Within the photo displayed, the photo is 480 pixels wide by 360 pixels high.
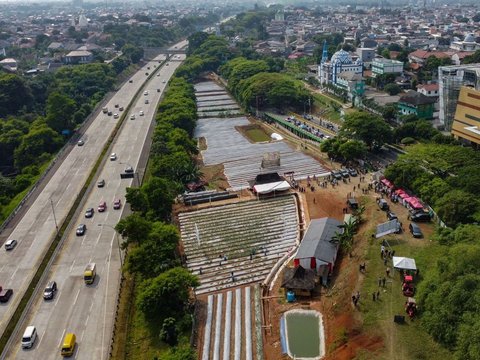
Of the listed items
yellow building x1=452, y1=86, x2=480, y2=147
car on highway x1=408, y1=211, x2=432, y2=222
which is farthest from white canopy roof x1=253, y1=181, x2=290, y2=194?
yellow building x1=452, y1=86, x2=480, y2=147

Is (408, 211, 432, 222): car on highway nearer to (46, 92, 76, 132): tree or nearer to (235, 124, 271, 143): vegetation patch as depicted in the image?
(235, 124, 271, 143): vegetation patch

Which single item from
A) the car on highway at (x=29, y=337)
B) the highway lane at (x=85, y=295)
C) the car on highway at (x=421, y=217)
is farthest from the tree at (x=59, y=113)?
the car on highway at (x=421, y=217)

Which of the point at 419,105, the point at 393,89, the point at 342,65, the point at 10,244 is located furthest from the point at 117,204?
the point at 342,65

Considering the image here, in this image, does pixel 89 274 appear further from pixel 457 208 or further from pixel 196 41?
pixel 196 41

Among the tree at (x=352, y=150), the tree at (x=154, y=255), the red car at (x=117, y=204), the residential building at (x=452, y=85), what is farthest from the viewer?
the residential building at (x=452, y=85)

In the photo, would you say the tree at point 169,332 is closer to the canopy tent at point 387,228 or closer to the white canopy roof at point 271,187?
the canopy tent at point 387,228

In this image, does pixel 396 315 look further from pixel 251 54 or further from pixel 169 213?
pixel 251 54

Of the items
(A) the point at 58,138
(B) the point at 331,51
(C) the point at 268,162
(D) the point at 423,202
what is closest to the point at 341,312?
(D) the point at 423,202
